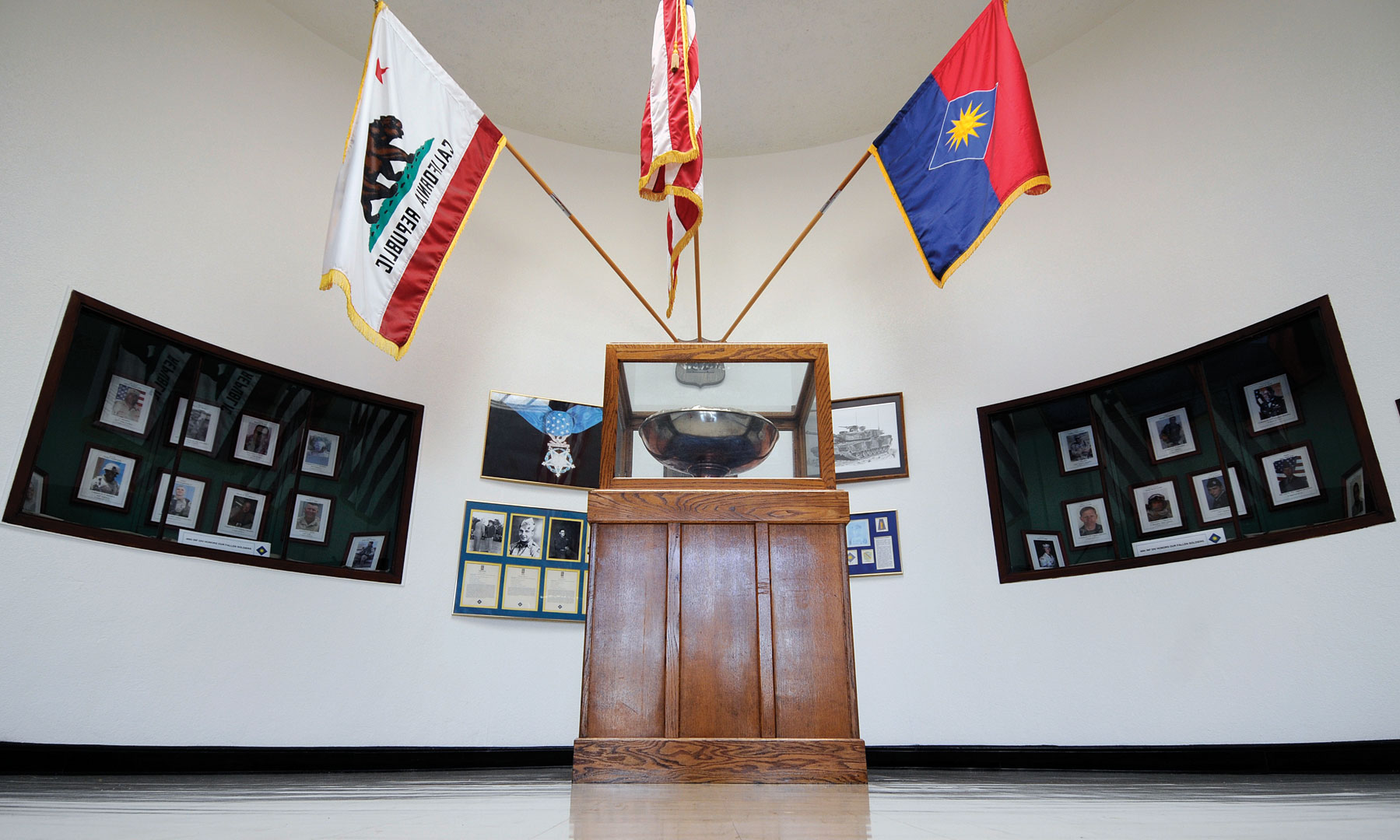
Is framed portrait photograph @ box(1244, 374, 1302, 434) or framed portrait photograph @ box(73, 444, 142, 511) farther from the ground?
framed portrait photograph @ box(1244, 374, 1302, 434)

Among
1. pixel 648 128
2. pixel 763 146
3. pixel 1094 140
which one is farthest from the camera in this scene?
pixel 763 146

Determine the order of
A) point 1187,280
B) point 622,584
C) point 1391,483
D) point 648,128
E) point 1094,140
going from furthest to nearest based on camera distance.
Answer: point 1094,140 < point 1187,280 < point 648,128 < point 1391,483 < point 622,584

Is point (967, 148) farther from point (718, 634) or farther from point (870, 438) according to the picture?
point (718, 634)

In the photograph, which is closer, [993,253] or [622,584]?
[622,584]

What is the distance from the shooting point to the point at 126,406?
3.03 metres

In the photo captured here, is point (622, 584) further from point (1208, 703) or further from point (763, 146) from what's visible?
point (763, 146)

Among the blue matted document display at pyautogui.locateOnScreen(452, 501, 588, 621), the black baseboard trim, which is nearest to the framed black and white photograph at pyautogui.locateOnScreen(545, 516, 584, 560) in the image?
the blue matted document display at pyautogui.locateOnScreen(452, 501, 588, 621)

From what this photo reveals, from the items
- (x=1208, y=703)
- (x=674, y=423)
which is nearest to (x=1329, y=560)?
(x=1208, y=703)

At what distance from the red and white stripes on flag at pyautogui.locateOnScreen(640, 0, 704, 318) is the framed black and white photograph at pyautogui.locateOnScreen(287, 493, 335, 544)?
217 centimetres

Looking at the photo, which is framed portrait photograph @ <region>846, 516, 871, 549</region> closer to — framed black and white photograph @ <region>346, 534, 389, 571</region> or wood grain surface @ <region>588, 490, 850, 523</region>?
wood grain surface @ <region>588, 490, 850, 523</region>

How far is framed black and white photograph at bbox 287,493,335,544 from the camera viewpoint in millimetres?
3449

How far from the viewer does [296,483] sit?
11.5ft

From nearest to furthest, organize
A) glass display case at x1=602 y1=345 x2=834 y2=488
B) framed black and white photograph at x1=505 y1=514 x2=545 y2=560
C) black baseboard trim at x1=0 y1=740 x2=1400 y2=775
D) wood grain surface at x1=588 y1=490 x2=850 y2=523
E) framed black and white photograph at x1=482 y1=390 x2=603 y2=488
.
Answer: wood grain surface at x1=588 y1=490 x2=850 y2=523 → glass display case at x1=602 y1=345 x2=834 y2=488 → black baseboard trim at x1=0 y1=740 x2=1400 y2=775 → framed black and white photograph at x1=505 y1=514 x2=545 y2=560 → framed black and white photograph at x1=482 y1=390 x2=603 y2=488

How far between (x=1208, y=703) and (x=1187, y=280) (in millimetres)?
1865
